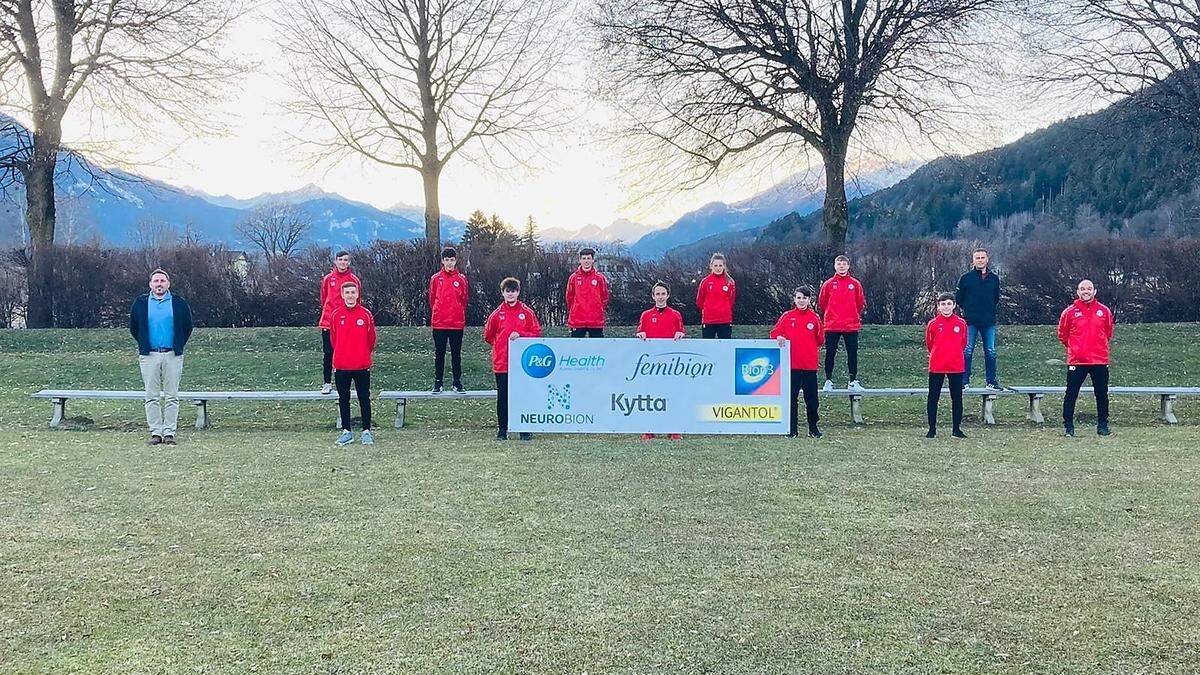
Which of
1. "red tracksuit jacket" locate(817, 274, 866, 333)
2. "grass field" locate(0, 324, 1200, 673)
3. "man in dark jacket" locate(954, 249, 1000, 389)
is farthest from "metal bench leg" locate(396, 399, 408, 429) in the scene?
"man in dark jacket" locate(954, 249, 1000, 389)

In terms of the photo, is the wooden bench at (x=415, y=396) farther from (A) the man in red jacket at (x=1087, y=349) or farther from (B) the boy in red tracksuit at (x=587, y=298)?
(A) the man in red jacket at (x=1087, y=349)

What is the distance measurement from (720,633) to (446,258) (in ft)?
25.5

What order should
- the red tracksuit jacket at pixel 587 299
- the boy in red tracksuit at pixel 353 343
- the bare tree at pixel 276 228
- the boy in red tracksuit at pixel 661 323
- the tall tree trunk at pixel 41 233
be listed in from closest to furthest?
the boy in red tracksuit at pixel 353 343
the boy in red tracksuit at pixel 661 323
the red tracksuit jacket at pixel 587 299
the tall tree trunk at pixel 41 233
the bare tree at pixel 276 228

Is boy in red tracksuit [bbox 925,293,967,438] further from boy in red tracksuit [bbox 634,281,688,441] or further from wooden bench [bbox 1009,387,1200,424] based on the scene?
boy in red tracksuit [bbox 634,281,688,441]

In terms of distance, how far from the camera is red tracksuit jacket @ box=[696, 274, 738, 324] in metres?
11.1

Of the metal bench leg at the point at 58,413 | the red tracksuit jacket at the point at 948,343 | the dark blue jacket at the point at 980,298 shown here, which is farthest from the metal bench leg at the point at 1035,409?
the metal bench leg at the point at 58,413

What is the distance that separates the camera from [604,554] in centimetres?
525

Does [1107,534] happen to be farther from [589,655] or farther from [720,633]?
[589,655]

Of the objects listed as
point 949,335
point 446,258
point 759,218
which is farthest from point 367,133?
point 759,218

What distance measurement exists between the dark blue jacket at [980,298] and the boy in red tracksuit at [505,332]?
579 cm

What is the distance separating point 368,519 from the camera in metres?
6.10

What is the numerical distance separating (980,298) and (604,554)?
26.8ft

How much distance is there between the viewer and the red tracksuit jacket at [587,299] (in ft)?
36.7

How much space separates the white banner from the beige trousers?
3866mm
